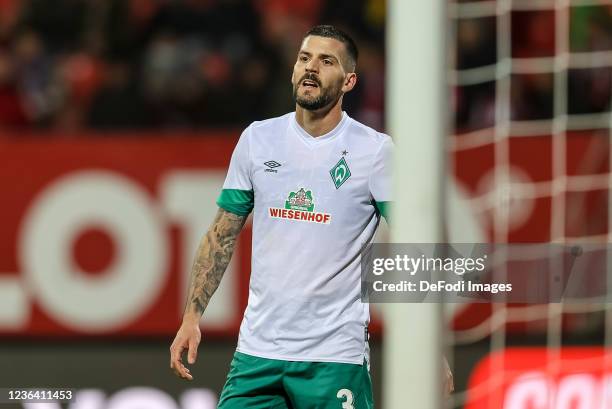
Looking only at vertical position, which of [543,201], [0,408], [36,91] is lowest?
[0,408]

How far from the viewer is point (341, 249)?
3.37 m

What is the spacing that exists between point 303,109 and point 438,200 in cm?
70

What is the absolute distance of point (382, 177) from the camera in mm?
3389

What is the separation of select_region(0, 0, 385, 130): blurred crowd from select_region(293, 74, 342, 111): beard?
12.5 feet

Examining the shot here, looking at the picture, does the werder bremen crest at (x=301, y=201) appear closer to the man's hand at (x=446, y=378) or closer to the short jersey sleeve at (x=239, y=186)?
the short jersey sleeve at (x=239, y=186)

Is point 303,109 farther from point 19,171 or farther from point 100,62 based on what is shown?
point 100,62

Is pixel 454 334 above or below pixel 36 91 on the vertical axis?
below

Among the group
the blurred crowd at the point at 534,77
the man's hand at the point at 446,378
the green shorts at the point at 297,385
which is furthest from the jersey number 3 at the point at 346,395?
the blurred crowd at the point at 534,77

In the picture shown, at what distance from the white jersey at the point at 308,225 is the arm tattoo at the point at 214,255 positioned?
4 centimetres

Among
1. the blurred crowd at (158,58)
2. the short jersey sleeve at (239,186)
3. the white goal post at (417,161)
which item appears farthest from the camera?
the blurred crowd at (158,58)

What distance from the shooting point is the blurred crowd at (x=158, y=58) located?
7.45 m

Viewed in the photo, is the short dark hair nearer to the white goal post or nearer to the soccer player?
the soccer player

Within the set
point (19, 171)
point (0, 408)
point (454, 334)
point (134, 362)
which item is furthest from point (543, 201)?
point (0, 408)

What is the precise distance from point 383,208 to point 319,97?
32cm
